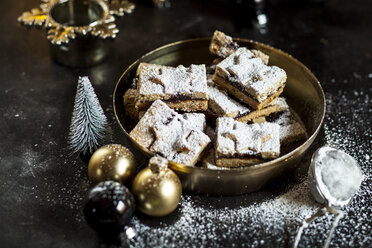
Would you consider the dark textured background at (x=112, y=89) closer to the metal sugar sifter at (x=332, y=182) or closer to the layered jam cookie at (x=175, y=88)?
the metal sugar sifter at (x=332, y=182)

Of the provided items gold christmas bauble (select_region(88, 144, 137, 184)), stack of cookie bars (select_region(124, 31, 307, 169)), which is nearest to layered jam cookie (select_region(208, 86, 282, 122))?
stack of cookie bars (select_region(124, 31, 307, 169))

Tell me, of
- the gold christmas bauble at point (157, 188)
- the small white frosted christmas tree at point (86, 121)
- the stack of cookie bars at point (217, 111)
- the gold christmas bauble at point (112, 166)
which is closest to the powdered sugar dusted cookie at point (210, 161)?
the stack of cookie bars at point (217, 111)

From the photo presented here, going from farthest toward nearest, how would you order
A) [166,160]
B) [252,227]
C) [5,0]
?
[5,0], [252,227], [166,160]

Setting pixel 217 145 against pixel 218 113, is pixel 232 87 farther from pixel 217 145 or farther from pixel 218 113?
pixel 217 145

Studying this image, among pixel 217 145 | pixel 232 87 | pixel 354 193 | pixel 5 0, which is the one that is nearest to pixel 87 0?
pixel 5 0

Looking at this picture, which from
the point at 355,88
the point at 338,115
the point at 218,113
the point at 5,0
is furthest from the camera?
the point at 5,0

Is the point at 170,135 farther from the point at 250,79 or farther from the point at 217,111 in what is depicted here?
the point at 250,79

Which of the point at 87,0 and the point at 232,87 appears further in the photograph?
the point at 87,0

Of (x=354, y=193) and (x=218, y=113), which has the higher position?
(x=218, y=113)
